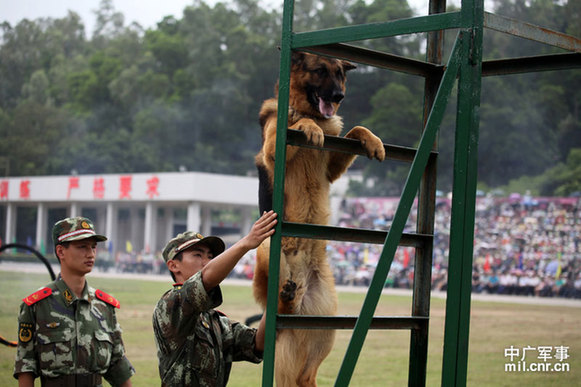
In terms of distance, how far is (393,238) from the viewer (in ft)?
9.98

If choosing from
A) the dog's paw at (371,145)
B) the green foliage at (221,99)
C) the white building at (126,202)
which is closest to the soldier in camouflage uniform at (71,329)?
the dog's paw at (371,145)

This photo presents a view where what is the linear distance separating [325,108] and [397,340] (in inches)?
380

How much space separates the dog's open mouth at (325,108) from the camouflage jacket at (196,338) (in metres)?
1.50

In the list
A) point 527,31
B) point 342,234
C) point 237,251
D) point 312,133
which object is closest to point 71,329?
point 237,251

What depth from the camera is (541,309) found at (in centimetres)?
2088

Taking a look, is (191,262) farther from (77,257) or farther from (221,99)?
(221,99)

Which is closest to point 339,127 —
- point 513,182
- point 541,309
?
point 541,309

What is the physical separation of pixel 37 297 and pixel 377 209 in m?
39.4

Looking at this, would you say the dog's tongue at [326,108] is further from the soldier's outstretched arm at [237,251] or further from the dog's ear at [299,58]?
the soldier's outstretched arm at [237,251]

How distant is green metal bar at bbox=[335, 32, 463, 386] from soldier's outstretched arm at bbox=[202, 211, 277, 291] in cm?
56

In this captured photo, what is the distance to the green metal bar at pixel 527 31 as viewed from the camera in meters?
3.17

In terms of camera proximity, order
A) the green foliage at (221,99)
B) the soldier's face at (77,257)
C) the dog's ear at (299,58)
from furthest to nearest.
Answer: the green foliage at (221,99) → the dog's ear at (299,58) → the soldier's face at (77,257)

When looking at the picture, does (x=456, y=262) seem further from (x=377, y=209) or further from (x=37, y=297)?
(x=377, y=209)

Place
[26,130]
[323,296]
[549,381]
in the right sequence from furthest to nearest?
1. [26,130]
2. [549,381]
3. [323,296]
